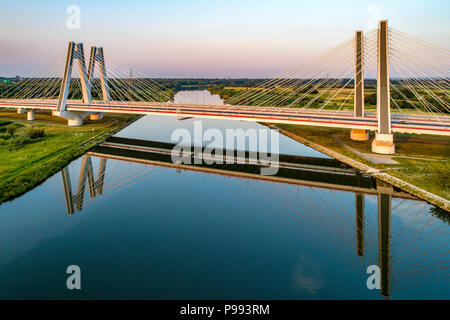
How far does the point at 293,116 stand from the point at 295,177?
21.6 ft

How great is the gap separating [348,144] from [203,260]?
1949 cm

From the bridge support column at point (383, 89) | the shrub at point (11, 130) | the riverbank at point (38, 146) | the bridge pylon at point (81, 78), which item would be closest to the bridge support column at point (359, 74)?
the bridge support column at point (383, 89)

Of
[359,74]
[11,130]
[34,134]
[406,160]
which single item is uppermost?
[359,74]

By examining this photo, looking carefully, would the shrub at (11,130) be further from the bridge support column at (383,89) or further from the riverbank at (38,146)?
the bridge support column at (383,89)

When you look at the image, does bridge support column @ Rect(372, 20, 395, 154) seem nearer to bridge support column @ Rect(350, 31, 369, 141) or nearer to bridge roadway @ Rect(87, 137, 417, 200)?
bridge support column @ Rect(350, 31, 369, 141)

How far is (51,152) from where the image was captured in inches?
980

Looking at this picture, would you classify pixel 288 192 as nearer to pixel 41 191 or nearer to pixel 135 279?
pixel 135 279

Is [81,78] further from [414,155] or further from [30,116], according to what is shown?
[414,155]

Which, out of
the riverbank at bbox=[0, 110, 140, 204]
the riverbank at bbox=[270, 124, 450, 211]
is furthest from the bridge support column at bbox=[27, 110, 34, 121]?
the riverbank at bbox=[270, 124, 450, 211]

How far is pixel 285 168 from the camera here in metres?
23.1

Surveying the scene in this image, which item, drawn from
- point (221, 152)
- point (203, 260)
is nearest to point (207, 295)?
point (203, 260)

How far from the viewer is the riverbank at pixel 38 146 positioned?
1912cm

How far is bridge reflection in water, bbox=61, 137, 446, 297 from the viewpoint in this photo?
46.3 ft

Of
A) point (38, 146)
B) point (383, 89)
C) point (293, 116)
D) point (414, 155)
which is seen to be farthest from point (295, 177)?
point (38, 146)
